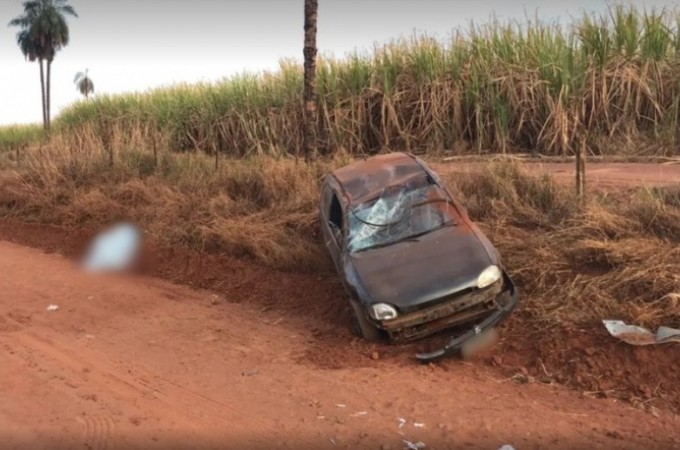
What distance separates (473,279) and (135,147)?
12.1 m

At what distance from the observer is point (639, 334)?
545 centimetres

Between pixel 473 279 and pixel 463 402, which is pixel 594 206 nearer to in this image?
pixel 473 279

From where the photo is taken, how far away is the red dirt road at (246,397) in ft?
14.5

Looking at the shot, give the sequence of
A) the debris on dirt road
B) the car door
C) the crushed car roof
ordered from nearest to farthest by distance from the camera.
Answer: the debris on dirt road → the car door → the crushed car roof

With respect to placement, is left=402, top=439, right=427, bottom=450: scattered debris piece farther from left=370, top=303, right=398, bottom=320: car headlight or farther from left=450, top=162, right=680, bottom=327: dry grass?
left=450, top=162, right=680, bottom=327: dry grass

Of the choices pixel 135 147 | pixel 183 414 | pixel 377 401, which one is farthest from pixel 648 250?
pixel 135 147

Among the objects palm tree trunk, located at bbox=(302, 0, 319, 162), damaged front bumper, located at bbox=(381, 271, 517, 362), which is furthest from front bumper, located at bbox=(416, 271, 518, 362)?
palm tree trunk, located at bbox=(302, 0, 319, 162)

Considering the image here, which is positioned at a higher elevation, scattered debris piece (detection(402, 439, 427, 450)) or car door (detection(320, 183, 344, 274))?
car door (detection(320, 183, 344, 274))

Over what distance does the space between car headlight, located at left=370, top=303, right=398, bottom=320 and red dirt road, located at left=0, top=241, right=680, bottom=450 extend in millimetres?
433

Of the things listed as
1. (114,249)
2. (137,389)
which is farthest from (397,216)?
(114,249)

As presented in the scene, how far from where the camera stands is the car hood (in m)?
5.66

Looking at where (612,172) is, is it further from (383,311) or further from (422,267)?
(383,311)

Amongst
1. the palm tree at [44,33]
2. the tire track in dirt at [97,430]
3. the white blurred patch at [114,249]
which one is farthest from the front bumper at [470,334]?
the palm tree at [44,33]

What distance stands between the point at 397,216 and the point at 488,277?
52.3 inches
